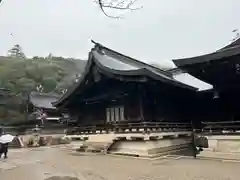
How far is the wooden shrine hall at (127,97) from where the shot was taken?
50.4 feet

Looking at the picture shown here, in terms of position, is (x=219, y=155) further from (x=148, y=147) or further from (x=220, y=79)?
(x=220, y=79)

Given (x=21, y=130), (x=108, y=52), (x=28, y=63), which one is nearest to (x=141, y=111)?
(x=108, y=52)

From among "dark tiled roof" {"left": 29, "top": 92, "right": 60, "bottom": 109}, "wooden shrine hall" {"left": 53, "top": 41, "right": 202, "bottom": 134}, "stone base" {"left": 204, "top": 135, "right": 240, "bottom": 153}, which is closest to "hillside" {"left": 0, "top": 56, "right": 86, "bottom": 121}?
"dark tiled roof" {"left": 29, "top": 92, "right": 60, "bottom": 109}

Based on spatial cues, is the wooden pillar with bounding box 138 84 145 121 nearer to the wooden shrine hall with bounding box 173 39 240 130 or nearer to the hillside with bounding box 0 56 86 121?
the wooden shrine hall with bounding box 173 39 240 130

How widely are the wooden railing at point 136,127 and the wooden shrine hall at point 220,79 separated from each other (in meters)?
2.01

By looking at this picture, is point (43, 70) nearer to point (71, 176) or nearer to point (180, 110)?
point (180, 110)

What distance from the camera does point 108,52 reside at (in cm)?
2073

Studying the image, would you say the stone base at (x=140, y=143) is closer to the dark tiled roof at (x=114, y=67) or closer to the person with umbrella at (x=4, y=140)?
the dark tiled roof at (x=114, y=67)

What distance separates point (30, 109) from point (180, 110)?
1005 inches

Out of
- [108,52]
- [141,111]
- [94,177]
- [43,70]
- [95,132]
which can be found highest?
[43,70]

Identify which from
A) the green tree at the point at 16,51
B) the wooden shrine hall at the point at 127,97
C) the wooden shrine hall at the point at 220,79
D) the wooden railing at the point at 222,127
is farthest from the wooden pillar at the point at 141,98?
the green tree at the point at 16,51

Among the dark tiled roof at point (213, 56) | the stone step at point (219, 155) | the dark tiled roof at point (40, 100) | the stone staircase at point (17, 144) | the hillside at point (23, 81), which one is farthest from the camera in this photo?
the hillside at point (23, 81)

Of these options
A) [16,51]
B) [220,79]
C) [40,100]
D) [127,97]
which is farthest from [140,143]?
[16,51]

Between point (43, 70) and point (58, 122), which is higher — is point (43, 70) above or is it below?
above
